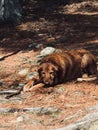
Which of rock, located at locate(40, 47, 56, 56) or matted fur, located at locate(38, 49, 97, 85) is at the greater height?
matted fur, located at locate(38, 49, 97, 85)

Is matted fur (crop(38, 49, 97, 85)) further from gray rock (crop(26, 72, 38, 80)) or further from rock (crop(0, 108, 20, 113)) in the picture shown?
rock (crop(0, 108, 20, 113))

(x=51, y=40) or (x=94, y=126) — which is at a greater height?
(x=94, y=126)

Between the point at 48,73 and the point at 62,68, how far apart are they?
0.49 meters

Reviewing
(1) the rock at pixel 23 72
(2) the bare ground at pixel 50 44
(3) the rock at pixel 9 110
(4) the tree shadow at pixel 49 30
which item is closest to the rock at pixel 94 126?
(2) the bare ground at pixel 50 44

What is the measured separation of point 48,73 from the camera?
31.3ft

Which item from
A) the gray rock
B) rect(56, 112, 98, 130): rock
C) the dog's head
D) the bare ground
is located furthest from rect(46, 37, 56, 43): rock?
rect(56, 112, 98, 130): rock

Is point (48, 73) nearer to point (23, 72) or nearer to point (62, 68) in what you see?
point (62, 68)

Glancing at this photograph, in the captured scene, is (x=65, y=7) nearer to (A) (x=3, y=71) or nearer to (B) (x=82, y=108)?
(A) (x=3, y=71)

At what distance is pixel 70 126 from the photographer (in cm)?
676

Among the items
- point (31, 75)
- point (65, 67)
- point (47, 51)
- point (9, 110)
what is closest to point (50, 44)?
point (47, 51)

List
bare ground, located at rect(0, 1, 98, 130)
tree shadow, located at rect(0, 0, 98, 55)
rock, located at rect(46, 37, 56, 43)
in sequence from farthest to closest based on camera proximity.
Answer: rock, located at rect(46, 37, 56, 43), tree shadow, located at rect(0, 0, 98, 55), bare ground, located at rect(0, 1, 98, 130)

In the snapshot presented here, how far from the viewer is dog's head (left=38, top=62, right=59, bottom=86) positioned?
9.52m

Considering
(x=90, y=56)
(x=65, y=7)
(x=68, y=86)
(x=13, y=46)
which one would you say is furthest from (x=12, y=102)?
(x=65, y=7)

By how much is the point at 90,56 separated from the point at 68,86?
3.46 ft
